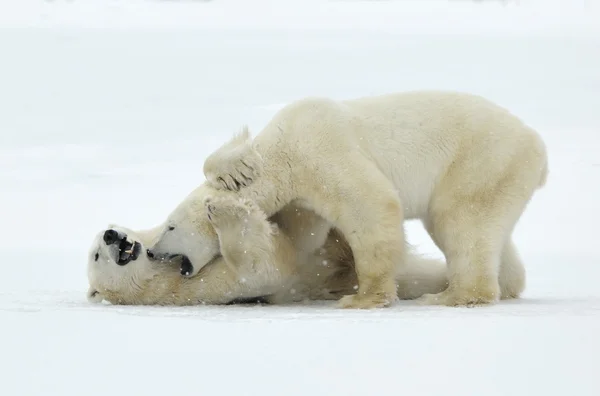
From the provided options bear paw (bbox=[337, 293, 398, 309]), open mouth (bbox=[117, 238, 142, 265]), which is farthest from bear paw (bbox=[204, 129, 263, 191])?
bear paw (bbox=[337, 293, 398, 309])

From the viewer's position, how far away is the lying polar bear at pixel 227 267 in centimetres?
588

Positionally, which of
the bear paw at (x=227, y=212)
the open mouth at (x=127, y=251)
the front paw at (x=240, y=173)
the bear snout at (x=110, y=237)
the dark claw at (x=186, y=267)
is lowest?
the dark claw at (x=186, y=267)

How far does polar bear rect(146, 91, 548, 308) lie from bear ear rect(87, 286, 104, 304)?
19.0 inches

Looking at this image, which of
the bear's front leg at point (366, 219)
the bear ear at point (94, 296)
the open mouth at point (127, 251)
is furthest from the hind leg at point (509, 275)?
the bear ear at point (94, 296)

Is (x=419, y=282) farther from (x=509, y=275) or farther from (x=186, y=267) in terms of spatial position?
(x=186, y=267)

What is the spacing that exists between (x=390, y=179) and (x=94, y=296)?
6.78ft

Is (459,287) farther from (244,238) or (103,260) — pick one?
(103,260)

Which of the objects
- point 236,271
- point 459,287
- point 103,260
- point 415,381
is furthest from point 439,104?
point 415,381

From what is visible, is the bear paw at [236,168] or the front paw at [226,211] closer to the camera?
the front paw at [226,211]

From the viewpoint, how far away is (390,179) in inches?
242

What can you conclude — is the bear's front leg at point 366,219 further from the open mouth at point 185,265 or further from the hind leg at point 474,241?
the open mouth at point 185,265

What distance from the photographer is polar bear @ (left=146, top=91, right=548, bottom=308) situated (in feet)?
18.9

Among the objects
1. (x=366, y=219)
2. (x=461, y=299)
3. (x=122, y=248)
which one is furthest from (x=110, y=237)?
(x=461, y=299)

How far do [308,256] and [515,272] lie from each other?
1405mm
